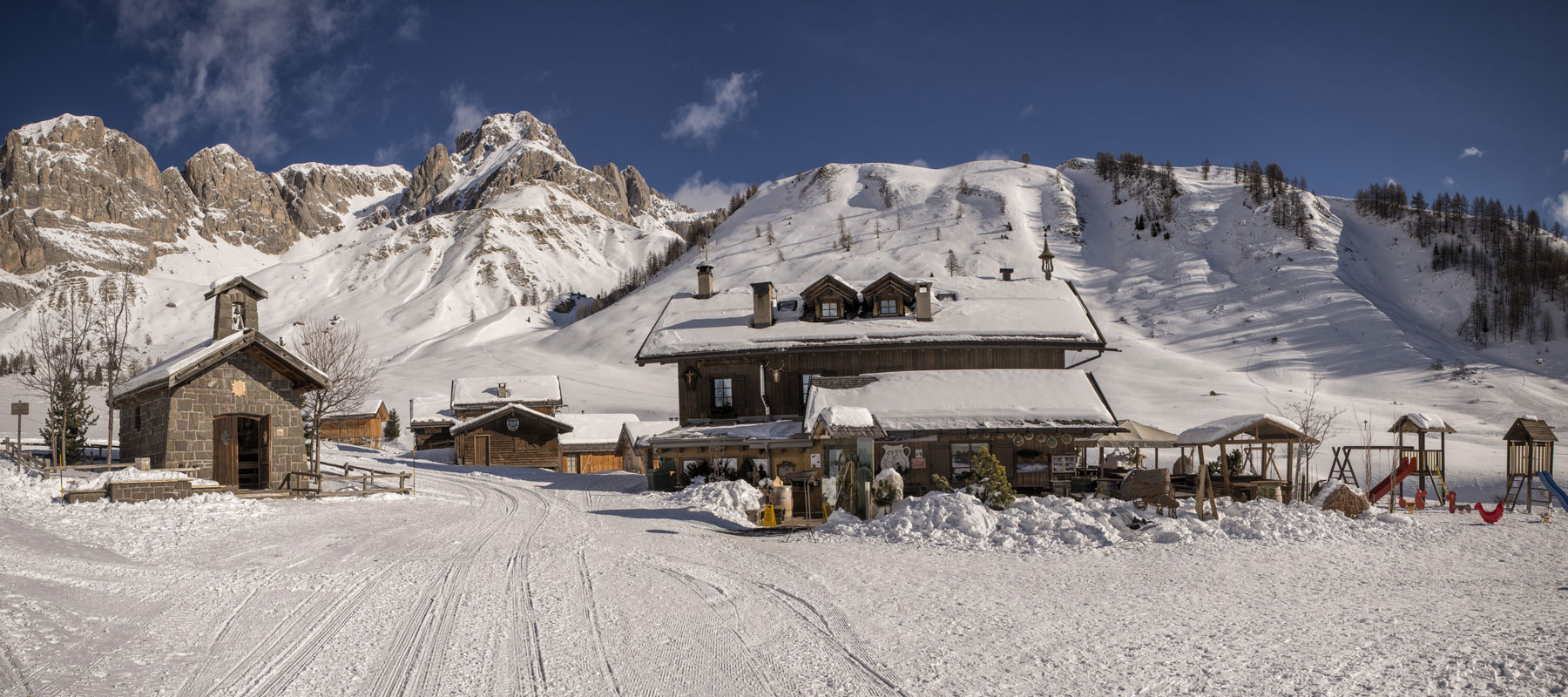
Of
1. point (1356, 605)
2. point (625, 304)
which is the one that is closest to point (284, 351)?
point (1356, 605)

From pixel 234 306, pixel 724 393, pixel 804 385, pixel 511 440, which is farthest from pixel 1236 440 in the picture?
pixel 511 440

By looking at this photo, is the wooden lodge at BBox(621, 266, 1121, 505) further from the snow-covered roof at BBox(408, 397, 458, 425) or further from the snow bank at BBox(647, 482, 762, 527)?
the snow-covered roof at BBox(408, 397, 458, 425)

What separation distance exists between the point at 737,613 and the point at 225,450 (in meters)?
18.4

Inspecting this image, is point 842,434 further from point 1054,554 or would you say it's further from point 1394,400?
point 1394,400

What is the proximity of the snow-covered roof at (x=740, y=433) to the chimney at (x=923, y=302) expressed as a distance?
6.42 m

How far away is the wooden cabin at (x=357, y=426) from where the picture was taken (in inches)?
2240

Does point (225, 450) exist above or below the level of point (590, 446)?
above

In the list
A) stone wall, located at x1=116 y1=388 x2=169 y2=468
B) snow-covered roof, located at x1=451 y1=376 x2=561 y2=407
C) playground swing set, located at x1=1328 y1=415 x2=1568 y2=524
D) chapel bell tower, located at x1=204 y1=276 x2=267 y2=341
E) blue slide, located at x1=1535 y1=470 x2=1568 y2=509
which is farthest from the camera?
snow-covered roof, located at x1=451 y1=376 x2=561 y2=407

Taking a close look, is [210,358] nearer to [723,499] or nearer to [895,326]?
[723,499]

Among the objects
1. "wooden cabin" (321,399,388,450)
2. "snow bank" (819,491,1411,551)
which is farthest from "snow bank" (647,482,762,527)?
"wooden cabin" (321,399,388,450)

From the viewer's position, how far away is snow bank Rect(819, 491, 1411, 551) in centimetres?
1489

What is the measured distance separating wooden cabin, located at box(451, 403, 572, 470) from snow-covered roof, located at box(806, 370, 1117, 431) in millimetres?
21068

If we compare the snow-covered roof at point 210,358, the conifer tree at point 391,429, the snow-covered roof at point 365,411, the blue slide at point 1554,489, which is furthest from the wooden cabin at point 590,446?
the blue slide at point 1554,489

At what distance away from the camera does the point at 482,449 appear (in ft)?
140
